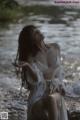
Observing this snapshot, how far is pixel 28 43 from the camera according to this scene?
5.55 m

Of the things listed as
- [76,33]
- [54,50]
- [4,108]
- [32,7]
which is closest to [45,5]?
[32,7]

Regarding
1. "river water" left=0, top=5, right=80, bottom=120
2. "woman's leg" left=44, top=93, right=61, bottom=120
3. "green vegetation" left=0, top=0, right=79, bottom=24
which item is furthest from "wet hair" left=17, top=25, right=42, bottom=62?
"green vegetation" left=0, top=0, right=79, bottom=24

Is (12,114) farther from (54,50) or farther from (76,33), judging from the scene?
(76,33)

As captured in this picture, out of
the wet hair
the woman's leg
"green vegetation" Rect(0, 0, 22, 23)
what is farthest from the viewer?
"green vegetation" Rect(0, 0, 22, 23)

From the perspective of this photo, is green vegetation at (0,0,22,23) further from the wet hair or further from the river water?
the wet hair

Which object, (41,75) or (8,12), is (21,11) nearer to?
(8,12)

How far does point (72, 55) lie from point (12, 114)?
5.91 m

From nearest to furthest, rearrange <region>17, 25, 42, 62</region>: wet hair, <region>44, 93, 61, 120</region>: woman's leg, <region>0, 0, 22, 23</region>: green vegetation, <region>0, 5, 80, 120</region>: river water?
1. <region>44, 93, 61, 120</region>: woman's leg
2. <region>17, 25, 42, 62</region>: wet hair
3. <region>0, 5, 80, 120</region>: river water
4. <region>0, 0, 22, 23</region>: green vegetation

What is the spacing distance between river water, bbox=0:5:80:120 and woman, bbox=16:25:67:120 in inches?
86.8

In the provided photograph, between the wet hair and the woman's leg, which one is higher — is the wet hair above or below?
above

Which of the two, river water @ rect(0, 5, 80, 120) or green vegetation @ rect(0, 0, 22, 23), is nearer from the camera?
river water @ rect(0, 5, 80, 120)

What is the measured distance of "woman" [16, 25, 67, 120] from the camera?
5383mm

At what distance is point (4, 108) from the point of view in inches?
328

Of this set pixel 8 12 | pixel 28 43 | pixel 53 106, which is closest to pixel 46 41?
pixel 8 12
